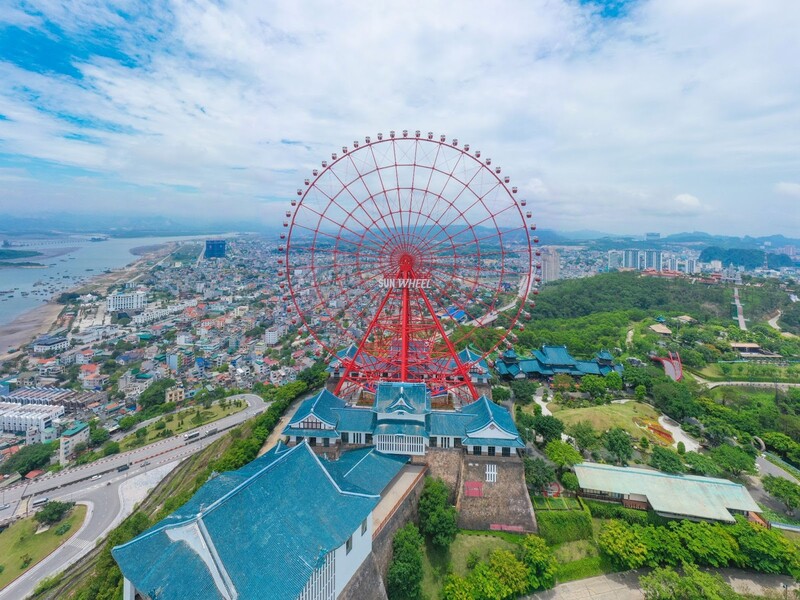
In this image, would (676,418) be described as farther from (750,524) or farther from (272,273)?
(272,273)

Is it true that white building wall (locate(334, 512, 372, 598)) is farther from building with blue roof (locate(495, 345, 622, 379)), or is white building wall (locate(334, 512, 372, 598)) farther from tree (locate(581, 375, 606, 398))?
tree (locate(581, 375, 606, 398))

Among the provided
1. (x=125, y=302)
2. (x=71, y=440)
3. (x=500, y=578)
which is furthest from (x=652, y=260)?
(x=71, y=440)

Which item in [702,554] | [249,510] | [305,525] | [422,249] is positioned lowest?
[702,554]

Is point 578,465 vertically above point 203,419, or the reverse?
point 578,465

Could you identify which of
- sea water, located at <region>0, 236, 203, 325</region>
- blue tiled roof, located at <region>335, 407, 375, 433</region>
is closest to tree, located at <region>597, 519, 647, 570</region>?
blue tiled roof, located at <region>335, 407, 375, 433</region>

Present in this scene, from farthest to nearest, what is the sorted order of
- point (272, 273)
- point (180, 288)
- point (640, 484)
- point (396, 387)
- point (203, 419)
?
point (272, 273) → point (180, 288) → point (203, 419) → point (396, 387) → point (640, 484)

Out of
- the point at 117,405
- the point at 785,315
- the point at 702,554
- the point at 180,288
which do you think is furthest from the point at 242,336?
the point at 785,315

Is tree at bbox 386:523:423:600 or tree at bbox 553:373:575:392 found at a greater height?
tree at bbox 553:373:575:392

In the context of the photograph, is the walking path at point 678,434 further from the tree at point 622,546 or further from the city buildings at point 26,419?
the city buildings at point 26,419
